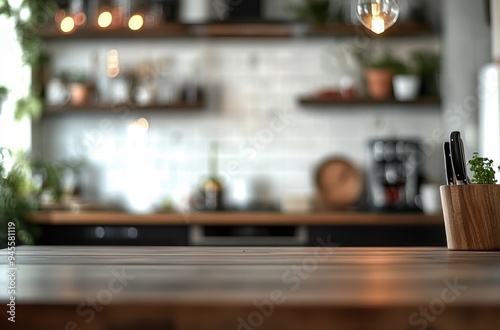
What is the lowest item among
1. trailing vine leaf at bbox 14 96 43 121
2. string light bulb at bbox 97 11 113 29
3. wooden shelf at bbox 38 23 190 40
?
trailing vine leaf at bbox 14 96 43 121

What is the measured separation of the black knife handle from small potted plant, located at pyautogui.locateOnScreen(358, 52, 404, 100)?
290 centimetres

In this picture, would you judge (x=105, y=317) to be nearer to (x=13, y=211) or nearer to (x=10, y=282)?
(x=10, y=282)

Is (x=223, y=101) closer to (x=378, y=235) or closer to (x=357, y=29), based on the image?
(x=357, y=29)

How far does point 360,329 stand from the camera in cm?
115

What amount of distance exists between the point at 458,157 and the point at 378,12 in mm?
412

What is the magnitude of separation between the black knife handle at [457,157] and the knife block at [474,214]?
0.11 ft

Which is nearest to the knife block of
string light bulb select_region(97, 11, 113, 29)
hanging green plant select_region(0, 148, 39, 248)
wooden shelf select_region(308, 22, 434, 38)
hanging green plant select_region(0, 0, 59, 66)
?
hanging green plant select_region(0, 148, 39, 248)

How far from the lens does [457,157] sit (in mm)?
2023

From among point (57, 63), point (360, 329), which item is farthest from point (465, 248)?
point (57, 63)

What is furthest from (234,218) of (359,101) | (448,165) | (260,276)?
(260,276)

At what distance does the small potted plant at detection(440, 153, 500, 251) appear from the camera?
6.64 feet

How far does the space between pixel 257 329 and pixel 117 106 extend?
4038mm

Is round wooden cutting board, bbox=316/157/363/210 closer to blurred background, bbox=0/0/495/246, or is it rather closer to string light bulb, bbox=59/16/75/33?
blurred background, bbox=0/0/495/246

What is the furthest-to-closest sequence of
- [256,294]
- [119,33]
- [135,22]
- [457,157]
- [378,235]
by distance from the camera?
[119,33], [135,22], [378,235], [457,157], [256,294]
